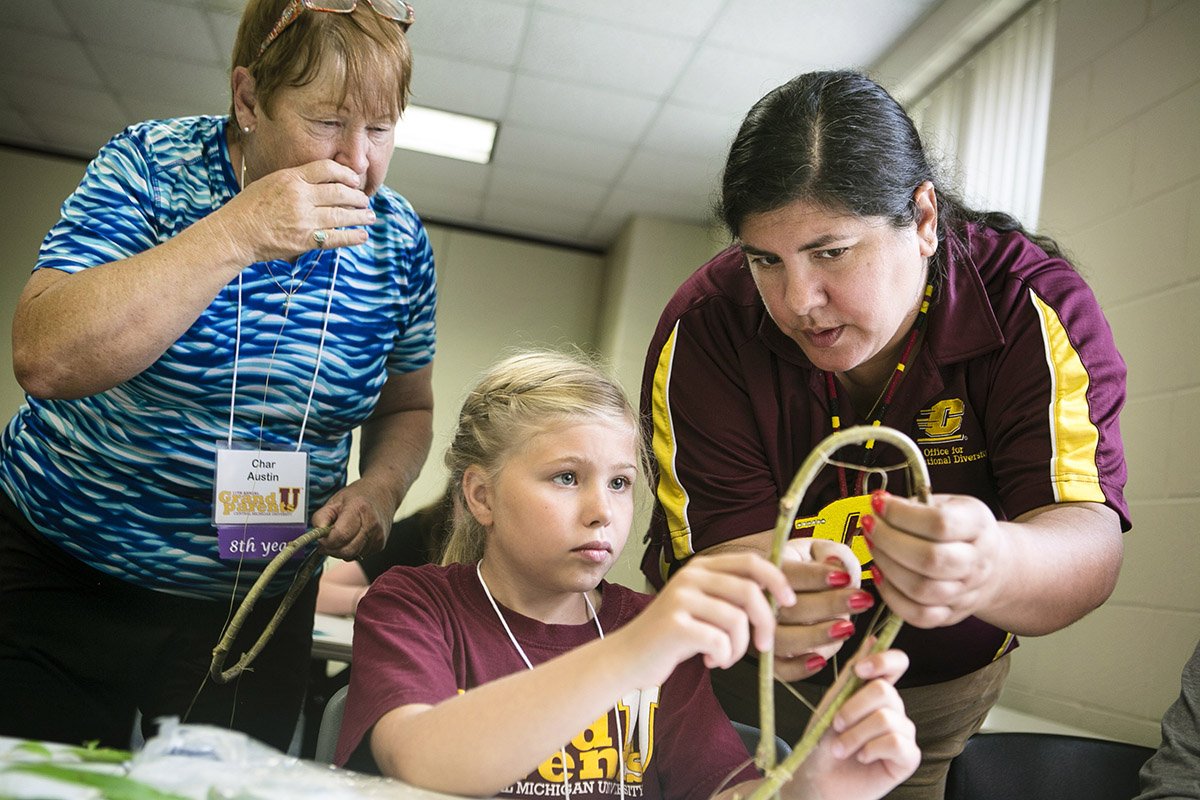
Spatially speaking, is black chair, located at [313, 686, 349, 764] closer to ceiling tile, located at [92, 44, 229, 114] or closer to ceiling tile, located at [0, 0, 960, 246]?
ceiling tile, located at [0, 0, 960, 246]

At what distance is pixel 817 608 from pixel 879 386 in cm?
53

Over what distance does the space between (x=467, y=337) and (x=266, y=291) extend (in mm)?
4357

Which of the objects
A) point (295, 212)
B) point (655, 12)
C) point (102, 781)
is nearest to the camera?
point (102, 781)

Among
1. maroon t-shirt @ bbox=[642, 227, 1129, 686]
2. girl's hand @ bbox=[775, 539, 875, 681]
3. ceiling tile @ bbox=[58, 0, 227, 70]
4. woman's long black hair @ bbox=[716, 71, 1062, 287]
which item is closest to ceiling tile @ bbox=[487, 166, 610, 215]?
ceiling tile @ bbox=[58, 0, 227, 70]

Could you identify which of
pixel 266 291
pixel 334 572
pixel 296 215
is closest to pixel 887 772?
pixel 296 215

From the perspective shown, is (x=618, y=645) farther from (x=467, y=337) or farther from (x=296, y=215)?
(x=467, y=337)

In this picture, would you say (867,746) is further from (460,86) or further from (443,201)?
(443,201)

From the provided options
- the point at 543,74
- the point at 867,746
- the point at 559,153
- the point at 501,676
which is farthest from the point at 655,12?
the point at 867,746

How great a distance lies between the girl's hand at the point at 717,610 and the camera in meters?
0.68

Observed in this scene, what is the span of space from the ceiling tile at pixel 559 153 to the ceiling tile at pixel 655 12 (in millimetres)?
1012

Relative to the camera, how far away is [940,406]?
4.02 feet

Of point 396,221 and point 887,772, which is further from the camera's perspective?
point 396,221

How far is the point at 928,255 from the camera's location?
119 centimetres

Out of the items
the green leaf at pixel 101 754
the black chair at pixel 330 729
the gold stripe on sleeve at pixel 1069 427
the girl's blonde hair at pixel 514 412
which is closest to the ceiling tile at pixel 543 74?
the girl's blonde hair at pixel 514 412
